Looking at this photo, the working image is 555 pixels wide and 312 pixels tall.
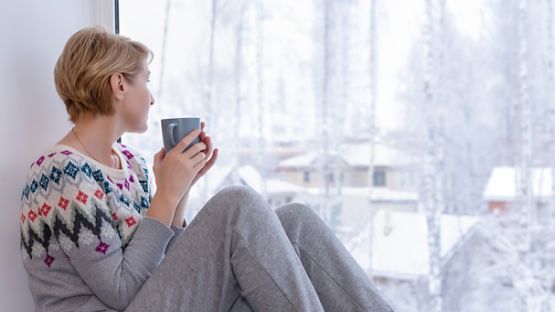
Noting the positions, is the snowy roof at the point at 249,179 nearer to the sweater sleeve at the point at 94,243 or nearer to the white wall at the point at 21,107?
the white wall at the point at 21,107

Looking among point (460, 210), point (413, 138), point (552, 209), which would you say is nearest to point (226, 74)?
point (413, 138)

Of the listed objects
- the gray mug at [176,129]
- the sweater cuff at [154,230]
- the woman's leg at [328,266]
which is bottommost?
the woman's leg at [328,266]

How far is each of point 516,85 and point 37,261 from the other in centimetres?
112

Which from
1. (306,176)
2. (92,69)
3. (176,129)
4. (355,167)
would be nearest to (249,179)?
(306,176)

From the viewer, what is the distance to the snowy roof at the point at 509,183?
146cm

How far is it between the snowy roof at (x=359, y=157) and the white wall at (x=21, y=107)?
61 centimetres

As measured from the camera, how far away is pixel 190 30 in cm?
169

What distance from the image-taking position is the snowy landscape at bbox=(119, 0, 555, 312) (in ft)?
4.83

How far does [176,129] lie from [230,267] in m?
0.30

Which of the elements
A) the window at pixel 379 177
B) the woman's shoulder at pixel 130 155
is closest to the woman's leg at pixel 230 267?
the woman's shoulder at pixel 130 155

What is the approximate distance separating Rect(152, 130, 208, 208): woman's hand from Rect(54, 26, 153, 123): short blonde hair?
14cm

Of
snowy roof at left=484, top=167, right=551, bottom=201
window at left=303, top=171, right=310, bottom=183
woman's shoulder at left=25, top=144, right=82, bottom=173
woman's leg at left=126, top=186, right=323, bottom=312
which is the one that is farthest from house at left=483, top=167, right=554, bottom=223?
woman's shoulder at left=25, top=144, right=82, bottom=173

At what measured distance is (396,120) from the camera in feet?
5.09

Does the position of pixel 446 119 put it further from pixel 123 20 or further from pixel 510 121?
pixel 123 20
